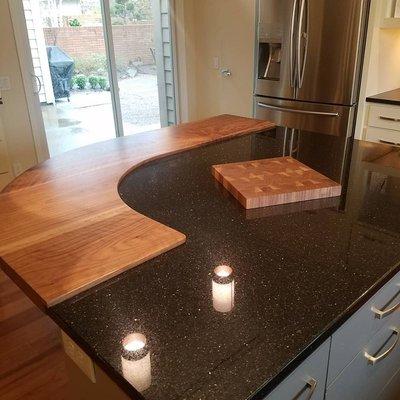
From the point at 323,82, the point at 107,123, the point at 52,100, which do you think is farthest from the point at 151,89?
the point at 323,82

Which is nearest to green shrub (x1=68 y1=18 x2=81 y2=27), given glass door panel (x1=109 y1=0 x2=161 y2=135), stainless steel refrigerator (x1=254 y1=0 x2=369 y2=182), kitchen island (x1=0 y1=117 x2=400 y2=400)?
glass door panel (x1=109 y1=0 x2=161 y2=135)

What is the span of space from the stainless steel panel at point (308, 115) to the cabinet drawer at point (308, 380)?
244 centimetres

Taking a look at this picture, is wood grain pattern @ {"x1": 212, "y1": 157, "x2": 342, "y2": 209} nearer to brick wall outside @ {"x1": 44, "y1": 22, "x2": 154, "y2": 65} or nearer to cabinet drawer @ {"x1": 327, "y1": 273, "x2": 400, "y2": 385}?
cabinet drawer @ {"x1": 327, "y1": 273, "x2": 400, "y2": 385}

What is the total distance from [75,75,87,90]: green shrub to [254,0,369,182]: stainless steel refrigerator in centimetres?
175

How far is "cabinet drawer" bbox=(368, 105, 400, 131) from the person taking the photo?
2.76 m

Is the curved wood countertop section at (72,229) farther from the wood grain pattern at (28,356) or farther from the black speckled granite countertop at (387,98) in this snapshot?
the black speckled granite countertop at (387,98)

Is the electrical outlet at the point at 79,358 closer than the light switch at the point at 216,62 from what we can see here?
Yes

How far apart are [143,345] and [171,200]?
669 mm

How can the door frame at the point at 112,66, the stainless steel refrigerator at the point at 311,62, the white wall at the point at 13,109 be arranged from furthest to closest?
the door frame at the point at 112,66
the white wall at the point at 13,109
the stainless steel refrigerator at the point at 311,62

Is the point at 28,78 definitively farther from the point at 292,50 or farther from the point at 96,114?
the point at 292,50

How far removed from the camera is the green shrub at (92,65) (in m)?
3.96

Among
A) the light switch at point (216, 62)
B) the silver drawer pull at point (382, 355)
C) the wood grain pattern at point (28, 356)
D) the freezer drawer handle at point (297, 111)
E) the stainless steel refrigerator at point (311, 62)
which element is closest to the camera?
the silver drawer pull at point (382, 355)

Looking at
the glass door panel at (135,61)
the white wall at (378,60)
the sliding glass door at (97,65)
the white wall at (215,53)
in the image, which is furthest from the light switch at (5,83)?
the white wall at (378,60)

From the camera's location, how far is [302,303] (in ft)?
2.70
